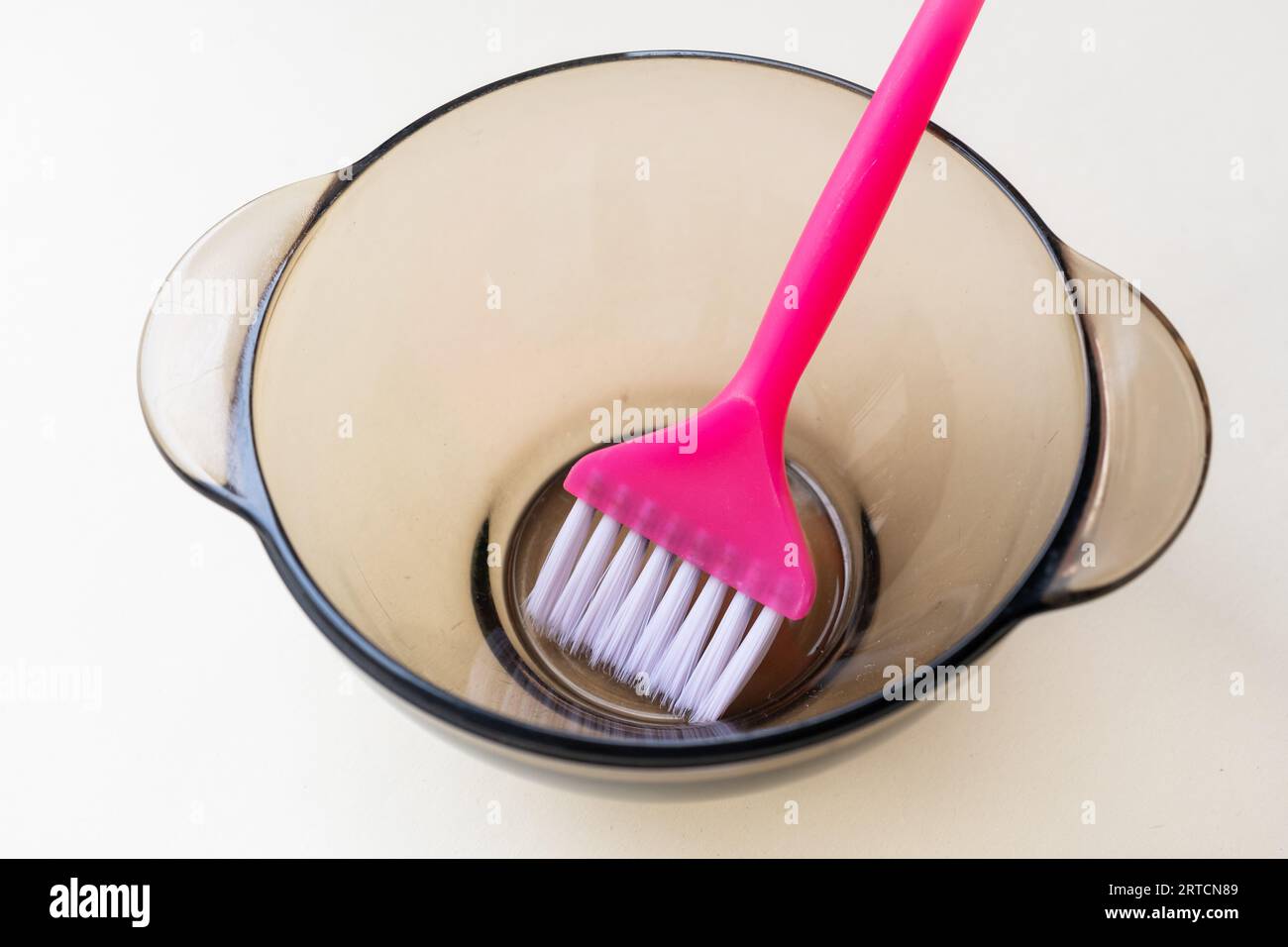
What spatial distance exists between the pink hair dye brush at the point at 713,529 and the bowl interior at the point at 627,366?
0.10 feet

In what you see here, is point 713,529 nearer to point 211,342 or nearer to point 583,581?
point 583,581

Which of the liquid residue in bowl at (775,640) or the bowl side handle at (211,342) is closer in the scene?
the bowl side handle at (211,342)

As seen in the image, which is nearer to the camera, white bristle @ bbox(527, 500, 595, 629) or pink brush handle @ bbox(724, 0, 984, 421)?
pink brush handle @ bbox(724, 0, 984, 421)

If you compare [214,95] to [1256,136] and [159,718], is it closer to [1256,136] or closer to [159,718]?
[159,718]

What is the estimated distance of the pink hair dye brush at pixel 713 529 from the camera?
627 millimetres

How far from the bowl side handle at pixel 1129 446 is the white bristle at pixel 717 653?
0.21m

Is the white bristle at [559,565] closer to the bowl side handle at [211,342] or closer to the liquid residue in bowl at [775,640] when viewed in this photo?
the liquid residue in bowl at [775,640]

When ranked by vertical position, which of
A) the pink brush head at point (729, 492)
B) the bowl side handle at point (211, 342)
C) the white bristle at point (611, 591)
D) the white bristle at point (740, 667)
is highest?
the bowl side handle at point (211, 342)

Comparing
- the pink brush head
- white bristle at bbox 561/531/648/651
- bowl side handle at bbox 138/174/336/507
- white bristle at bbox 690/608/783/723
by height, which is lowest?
white bristle at bbox 690/608/783/723

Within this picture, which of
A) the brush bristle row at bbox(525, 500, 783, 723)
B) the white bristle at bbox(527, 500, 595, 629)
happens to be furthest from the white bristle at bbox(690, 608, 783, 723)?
the white bristle at bbox(527, 500, 595, 629)

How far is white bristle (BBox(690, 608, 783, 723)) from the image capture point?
670mm

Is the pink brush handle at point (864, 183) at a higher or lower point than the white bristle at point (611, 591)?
higher

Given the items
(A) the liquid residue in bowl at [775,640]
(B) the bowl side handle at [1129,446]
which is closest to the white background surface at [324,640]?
(A) the liquid residue in bowl at [775,640]

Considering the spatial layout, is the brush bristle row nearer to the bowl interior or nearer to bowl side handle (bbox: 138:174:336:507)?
the bowl interior
